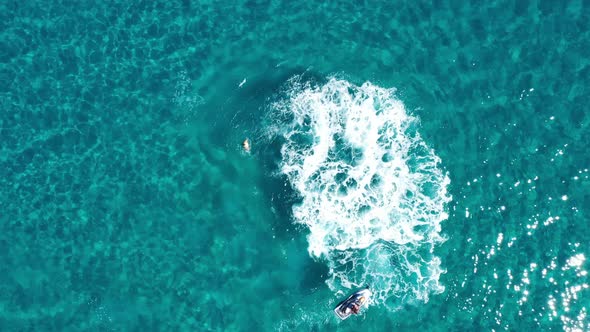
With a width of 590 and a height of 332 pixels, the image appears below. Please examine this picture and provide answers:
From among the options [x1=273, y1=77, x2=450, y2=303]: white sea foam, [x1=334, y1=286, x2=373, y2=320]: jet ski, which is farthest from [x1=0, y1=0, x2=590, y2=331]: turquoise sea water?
[x1=334, y1=286, x2=373, y2=320]: jet ski

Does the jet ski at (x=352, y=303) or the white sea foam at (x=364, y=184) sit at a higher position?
the white sea foam at (x=364, y=184)

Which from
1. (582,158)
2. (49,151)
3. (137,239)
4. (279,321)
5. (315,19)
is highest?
(315,19)

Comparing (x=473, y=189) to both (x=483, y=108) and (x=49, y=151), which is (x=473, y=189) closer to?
(x=483, y=108)

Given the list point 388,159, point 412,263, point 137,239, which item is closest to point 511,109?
point 388,159

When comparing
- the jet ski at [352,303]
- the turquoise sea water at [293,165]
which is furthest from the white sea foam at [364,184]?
the jet ski at [352,303]

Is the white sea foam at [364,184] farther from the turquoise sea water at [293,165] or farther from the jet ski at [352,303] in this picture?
the jet ski at [352,303]

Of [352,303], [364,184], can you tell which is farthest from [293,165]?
[352,303]

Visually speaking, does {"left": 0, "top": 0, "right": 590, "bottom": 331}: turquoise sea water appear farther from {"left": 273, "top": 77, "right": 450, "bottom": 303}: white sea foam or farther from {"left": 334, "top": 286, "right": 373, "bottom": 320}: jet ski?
{"left": 334, "top": 286, "right": 373, "bottom": 320}: jet ski
